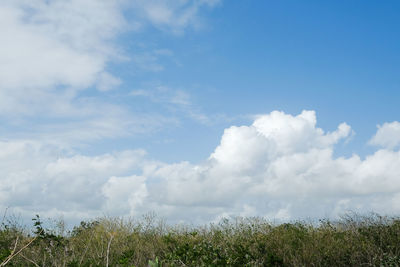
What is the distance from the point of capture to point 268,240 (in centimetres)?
1060

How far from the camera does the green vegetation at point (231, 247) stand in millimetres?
8841

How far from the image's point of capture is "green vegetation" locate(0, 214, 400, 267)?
8841 millimetres

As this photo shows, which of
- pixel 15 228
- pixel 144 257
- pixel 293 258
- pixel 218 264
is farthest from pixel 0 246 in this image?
pixel 293 258

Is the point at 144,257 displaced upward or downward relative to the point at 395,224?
downward

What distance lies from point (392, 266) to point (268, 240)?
3095 mm

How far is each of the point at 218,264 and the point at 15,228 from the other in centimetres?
815

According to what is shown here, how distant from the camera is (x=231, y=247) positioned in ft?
33.2

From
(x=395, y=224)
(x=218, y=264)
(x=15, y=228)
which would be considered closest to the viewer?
(x=218, y=264)

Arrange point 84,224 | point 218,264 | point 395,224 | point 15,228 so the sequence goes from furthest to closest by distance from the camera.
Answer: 1. point 84,224
2. point 15,228
3. point 395,224
4. point 218,264

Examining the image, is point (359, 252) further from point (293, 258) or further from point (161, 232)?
point (161, 232)

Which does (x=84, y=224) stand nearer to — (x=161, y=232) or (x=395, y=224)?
(x=161, y=232)

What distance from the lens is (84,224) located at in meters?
14.8

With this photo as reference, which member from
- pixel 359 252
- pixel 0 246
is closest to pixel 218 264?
pixel 359 252

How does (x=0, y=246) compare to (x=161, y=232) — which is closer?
(x=0, y=246)
